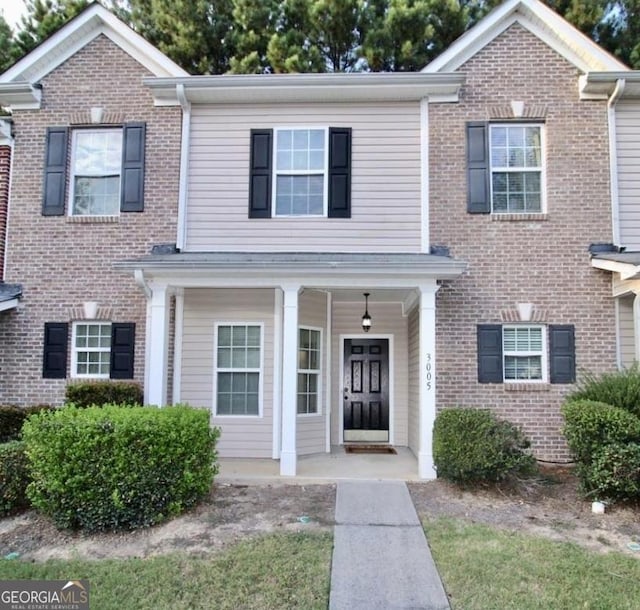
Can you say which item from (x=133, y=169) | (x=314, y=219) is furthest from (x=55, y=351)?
(x=314, y=219)

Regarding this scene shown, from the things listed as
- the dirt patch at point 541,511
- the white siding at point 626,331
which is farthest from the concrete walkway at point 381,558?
the white siding at point 626,331

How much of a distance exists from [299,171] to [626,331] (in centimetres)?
561

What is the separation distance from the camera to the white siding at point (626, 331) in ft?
27.1

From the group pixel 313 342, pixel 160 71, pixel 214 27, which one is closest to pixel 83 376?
pixel 313 342

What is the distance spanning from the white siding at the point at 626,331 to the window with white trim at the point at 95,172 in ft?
26.5

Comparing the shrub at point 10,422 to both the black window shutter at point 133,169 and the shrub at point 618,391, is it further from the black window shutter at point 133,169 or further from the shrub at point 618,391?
the shrub at point 618,391

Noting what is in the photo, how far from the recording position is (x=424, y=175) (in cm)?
864

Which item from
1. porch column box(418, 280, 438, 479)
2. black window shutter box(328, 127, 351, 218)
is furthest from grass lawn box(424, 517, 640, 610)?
black window shutter box(328, 127, 351, 218)

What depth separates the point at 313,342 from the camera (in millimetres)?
9328

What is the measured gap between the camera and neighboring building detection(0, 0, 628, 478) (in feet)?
27.5

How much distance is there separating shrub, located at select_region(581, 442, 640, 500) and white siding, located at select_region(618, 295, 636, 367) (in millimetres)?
2631

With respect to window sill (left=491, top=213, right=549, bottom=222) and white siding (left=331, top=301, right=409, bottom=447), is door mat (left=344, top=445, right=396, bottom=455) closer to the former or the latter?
white siding (left=331, top=301, right=409, bottom=447)

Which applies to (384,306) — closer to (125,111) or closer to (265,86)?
(265,86)

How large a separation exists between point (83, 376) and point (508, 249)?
697cm
